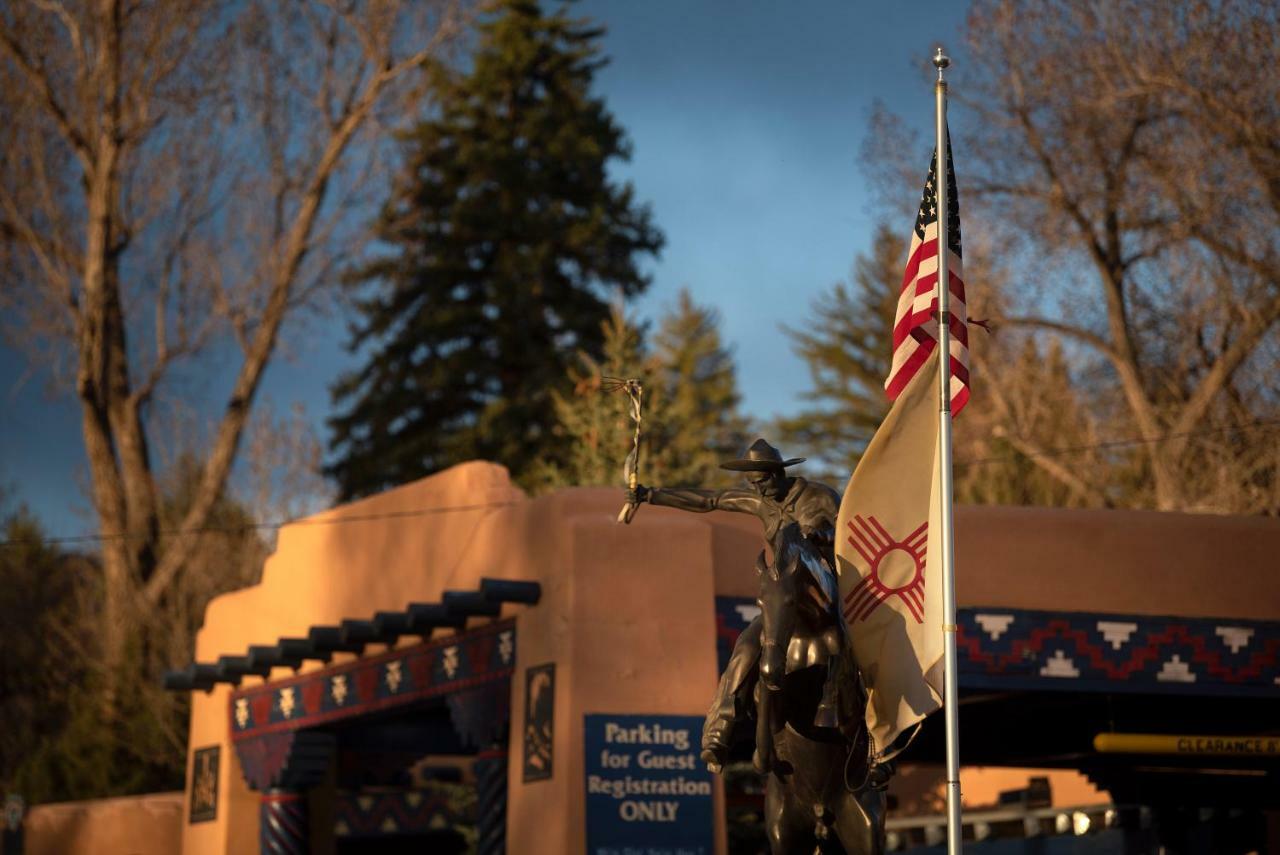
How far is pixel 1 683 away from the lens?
38406 millimetres

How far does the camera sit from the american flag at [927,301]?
33.6 ft

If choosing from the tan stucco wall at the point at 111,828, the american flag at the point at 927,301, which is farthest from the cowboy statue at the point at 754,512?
the tan stucco wall at the point at 111,828

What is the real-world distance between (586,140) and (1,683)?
16656 mm

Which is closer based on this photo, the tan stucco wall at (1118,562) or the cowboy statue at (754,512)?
the cowboy statue at (754,512)

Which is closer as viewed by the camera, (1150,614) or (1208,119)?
(1150,614)

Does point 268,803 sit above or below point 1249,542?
below

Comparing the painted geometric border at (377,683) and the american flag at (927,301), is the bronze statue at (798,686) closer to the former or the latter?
the american flag at (927,301)

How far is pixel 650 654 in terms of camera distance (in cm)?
1537

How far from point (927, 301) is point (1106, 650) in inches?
272

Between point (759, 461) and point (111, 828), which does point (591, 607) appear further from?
point (111, 828)

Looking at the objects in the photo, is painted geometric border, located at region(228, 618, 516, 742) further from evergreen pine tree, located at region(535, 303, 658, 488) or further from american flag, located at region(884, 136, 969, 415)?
american flag, located at region(884, 136, 969, 415)

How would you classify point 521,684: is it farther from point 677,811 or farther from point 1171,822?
point 1171,822

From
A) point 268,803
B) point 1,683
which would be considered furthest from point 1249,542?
point 1,683

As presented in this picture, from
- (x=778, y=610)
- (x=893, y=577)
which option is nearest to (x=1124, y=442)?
(x=893, y=577)
